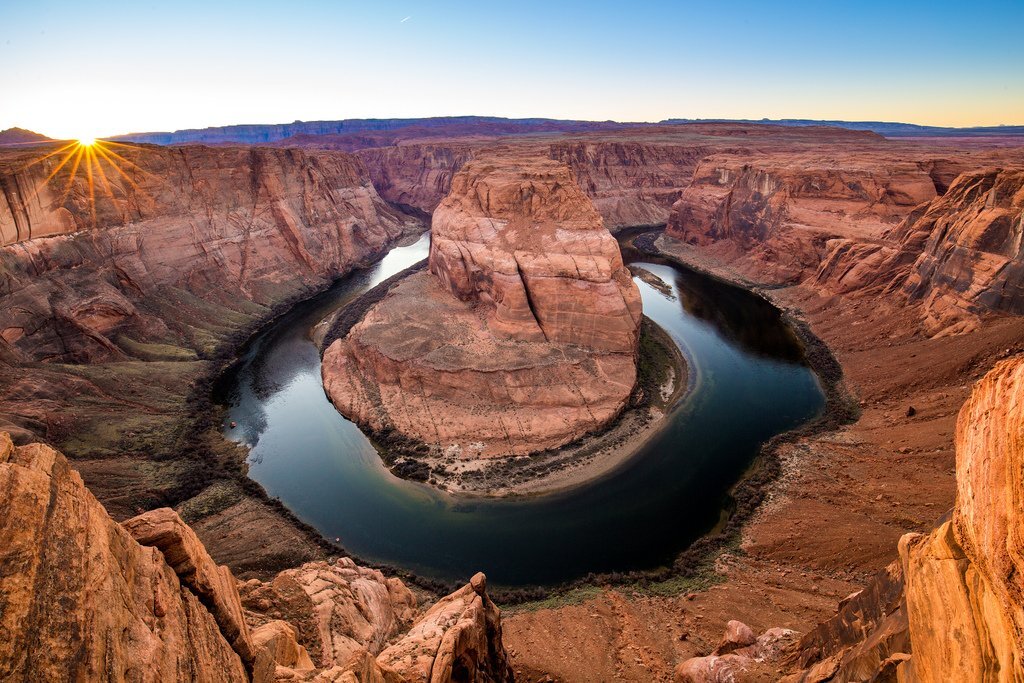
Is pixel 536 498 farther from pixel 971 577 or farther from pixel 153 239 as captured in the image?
pixel 153 239

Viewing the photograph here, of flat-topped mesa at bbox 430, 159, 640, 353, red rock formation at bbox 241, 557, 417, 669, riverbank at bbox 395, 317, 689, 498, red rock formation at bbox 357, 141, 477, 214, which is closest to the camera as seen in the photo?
red rock formation at bbox 241, 557, 417, 669

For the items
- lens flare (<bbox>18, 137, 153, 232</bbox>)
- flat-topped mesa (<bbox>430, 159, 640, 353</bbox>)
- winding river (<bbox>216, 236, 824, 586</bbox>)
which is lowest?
winding river (<bbox>216, 236, 824, 586</bbox>)

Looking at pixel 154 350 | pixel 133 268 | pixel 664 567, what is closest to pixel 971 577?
pixel 664 567

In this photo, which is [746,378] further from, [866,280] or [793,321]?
[866,280]

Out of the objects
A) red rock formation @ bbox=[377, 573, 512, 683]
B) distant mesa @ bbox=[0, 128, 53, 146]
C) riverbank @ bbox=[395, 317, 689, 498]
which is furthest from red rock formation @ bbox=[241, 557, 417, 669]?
distant mesa @ bbox=[0, 128, 53, 146]

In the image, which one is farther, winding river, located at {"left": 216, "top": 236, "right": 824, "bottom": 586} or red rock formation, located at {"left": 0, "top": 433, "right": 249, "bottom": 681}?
winding river, located at {"left": 216, "top": 236, "right": 824, "bottom": 586}

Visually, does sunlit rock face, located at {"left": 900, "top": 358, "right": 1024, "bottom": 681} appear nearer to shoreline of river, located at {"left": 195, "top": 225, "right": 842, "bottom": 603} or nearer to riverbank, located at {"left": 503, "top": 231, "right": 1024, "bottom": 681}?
riverbank, located at {"left": 503, "top": 231, "right": 1024, "bottom": 681}

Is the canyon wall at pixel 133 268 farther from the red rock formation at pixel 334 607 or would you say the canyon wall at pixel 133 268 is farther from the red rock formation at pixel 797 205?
the red rock formation at pixel 797 205
